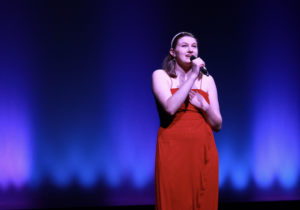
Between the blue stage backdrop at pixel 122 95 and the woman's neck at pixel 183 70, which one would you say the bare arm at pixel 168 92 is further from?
the blue stage backdrop at pixel 122 95

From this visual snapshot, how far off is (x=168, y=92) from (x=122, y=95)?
238 centimetres

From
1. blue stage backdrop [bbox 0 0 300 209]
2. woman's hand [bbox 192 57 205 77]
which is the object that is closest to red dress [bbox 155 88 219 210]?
woman's hand [bbox 192 57 205 77]

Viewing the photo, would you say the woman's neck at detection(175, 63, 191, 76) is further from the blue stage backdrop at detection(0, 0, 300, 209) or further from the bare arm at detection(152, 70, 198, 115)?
the blue stage backdrop at detection(0, 0, 300, 209)

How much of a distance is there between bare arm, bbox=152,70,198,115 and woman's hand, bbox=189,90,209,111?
115mm

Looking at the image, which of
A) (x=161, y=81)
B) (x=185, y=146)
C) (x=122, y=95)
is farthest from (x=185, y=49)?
(x=122, y=95)

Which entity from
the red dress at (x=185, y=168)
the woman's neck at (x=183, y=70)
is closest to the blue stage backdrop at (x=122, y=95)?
the woman's neck at (x=183, y=70)

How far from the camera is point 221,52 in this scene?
12.7ft

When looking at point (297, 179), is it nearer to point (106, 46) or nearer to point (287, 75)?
point (287, 75)

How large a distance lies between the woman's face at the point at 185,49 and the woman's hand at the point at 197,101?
0.18 m

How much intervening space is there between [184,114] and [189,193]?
38cm

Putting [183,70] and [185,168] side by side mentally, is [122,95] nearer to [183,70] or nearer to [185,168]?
[183,70]

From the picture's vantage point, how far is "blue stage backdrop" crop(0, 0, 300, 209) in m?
3.65

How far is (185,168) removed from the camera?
132 cm

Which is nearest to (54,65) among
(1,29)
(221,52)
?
(1,29)
